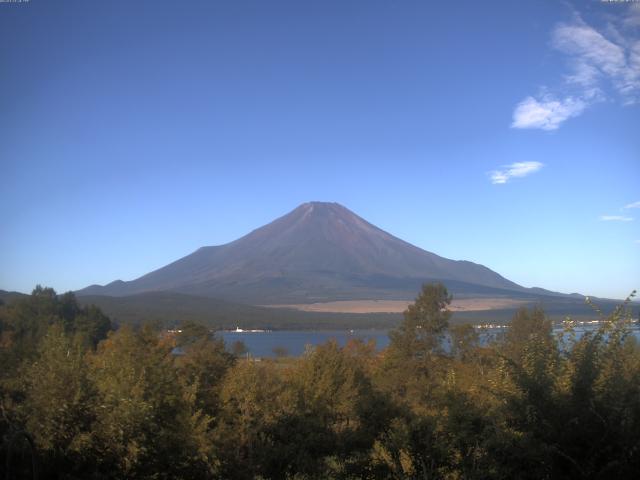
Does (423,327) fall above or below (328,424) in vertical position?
above

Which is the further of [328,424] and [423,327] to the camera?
[423,327]

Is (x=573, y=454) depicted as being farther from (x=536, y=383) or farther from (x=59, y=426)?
(x=59, y=426)

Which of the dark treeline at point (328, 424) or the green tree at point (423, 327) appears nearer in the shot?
the dark treeline at point (328, 424)

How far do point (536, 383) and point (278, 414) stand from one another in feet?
28.6

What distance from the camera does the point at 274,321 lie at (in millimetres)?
138125

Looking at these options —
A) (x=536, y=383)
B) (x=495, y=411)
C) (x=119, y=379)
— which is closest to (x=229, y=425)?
(x=119, y=379)

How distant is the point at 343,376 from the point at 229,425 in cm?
676

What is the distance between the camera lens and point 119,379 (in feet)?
35.4

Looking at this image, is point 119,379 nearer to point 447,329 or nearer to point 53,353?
point 53,353

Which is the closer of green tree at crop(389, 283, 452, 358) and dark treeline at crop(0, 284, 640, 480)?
dark treeline at crop(0, 284, 640, 480)

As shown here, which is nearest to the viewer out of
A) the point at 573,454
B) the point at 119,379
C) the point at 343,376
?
the point at 573,454

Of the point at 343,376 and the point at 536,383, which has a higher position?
the point at 536,383

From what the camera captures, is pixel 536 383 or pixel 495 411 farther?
pixel 495 411

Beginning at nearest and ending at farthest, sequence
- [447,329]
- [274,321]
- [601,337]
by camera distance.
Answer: [601,337], [447,329], [274,321]
